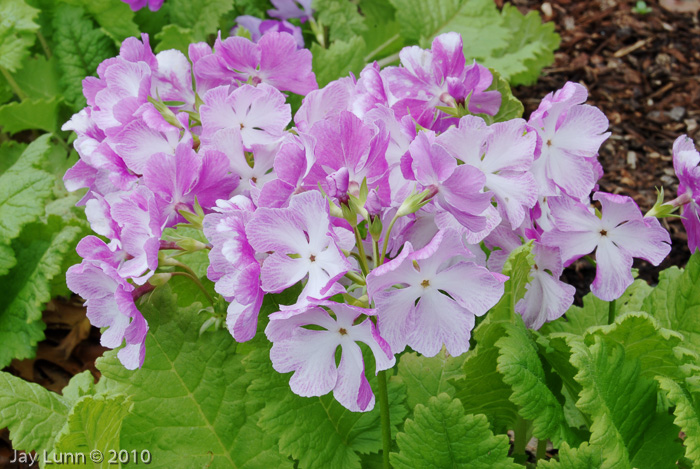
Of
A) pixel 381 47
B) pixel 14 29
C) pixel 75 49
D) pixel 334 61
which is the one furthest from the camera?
pixel 381 47

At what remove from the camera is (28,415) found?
1.47m

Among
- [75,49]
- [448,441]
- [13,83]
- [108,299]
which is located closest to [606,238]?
[448,441]

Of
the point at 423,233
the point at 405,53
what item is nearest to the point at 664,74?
the point at 405,53

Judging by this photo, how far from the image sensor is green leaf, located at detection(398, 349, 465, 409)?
151 cm

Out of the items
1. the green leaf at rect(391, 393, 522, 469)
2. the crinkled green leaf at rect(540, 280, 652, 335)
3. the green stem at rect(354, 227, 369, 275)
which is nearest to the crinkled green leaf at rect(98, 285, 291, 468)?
the green leaf at rect(391, 393, 522, 469)

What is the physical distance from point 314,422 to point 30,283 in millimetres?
1020

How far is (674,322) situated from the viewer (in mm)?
1488

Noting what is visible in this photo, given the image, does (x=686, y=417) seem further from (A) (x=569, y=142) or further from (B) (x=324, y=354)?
(B) (x=324, y=354)

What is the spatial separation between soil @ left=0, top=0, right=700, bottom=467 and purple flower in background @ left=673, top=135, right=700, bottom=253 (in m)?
1.22

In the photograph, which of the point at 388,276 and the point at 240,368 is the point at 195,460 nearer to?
the point at 240,368

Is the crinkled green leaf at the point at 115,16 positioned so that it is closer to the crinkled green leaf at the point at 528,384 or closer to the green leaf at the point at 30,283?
the green leaf at the point at 30,283

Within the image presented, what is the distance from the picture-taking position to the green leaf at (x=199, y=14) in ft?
8.84

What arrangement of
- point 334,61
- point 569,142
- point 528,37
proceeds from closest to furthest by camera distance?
point 569,142 → point 334,61 → point 528,37

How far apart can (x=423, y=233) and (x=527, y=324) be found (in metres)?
0.33
